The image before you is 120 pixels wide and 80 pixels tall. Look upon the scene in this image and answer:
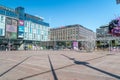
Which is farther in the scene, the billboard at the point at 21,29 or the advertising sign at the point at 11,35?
the billboard at the point at 21,29

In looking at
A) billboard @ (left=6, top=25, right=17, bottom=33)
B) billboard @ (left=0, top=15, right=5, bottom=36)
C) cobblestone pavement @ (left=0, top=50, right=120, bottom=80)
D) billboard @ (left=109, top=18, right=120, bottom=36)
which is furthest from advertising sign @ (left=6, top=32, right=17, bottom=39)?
billboard @ (left=109, top=18, right=120, bottom=36)

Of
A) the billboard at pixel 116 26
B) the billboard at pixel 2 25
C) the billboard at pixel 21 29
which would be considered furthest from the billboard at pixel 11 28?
the billboard at pixel 116 26

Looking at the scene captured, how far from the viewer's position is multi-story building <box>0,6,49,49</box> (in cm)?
6347

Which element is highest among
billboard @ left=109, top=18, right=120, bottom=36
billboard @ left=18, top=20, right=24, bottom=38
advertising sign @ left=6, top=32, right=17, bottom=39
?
billboard @ left=18, top=20, right=24, bottom=38

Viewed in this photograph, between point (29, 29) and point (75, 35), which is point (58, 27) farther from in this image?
point (29, 29)

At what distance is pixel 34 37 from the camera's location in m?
80.9

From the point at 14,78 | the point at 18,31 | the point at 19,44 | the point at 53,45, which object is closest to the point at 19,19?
the point at 18,31

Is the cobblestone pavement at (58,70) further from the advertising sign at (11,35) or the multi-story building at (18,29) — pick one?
the multi-story building at (18,29)

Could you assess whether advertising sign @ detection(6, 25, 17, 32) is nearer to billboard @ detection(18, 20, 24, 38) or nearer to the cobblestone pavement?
billboard @ detection(18, 20, 24, 38)

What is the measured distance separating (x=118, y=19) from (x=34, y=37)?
75.3 m

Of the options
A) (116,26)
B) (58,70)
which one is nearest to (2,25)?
(58,70)

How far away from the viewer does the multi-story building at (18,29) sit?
6347 centimetres

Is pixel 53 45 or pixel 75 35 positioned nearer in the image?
pixel 53 45

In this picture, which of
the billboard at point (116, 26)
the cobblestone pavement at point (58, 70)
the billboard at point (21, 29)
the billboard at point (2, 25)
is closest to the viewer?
the billboard at point (116, 26)
